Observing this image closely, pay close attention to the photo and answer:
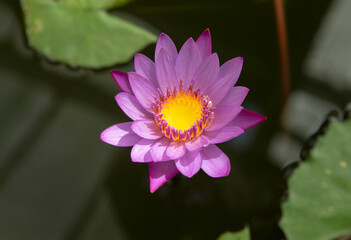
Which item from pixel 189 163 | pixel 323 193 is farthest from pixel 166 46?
pixel 323 193

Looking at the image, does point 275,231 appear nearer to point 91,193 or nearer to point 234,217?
point 234,217

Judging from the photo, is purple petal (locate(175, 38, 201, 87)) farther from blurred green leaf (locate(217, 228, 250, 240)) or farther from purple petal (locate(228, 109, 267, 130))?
blurred green leaf (locate(217, 228, 250, 240))

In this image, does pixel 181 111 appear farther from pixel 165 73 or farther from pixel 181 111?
pixel 165 73

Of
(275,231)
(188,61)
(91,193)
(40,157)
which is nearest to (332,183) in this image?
(275,231)

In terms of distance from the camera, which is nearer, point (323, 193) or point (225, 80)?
point (225, 80)

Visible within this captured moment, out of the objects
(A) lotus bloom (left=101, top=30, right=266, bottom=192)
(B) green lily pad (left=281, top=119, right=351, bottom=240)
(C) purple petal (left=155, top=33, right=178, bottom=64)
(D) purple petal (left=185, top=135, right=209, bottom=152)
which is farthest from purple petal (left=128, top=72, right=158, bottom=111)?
(B) green lily pad (left=281, top=119, right=351, bottom=240)
